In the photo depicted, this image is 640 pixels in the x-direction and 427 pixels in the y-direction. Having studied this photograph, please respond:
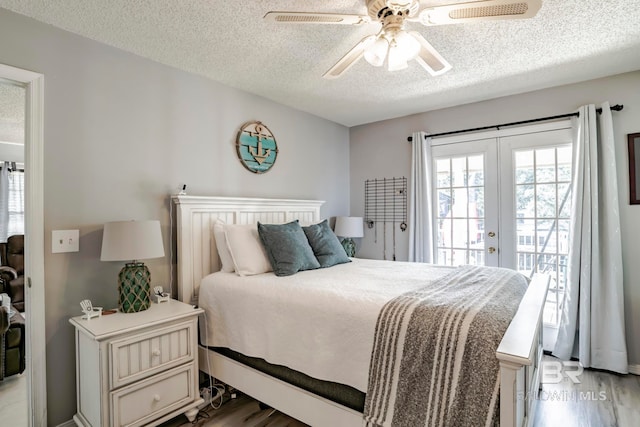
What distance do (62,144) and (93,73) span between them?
0.53m

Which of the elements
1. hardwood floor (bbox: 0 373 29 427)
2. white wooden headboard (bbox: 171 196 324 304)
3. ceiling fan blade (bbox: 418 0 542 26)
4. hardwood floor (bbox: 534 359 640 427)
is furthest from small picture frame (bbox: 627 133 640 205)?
hardwood floor (bbox: 0 373 29 427)

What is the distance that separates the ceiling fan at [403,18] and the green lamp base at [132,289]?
1.66 metres

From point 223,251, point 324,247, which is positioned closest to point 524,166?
point 324,247

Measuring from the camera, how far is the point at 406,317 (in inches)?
56.8

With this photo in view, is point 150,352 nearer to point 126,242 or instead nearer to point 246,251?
point 126,242

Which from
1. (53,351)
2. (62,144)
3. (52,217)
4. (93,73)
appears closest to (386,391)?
(53,351)

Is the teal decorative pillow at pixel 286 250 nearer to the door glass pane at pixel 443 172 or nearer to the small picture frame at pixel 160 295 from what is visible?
the small picture frame at pixel 160 295

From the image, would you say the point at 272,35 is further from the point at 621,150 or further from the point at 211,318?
the point at 621,150

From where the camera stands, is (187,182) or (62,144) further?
(187,182)

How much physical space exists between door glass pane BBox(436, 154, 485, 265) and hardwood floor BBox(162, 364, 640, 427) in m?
1.33

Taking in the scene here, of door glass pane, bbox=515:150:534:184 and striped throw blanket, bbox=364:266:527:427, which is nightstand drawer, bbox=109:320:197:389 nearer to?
striped throw blanket, bbox=364:266:527:427

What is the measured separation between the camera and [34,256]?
185 cm

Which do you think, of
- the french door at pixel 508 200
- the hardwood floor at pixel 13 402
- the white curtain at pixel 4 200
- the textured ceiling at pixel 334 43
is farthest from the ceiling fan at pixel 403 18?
the white curtain at pixel 4 200

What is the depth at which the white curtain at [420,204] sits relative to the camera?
362 cm
